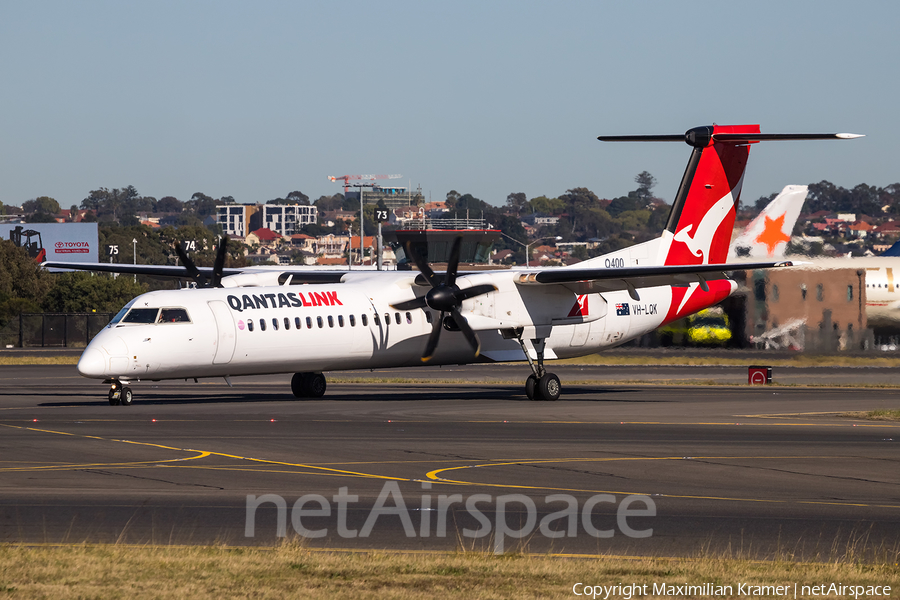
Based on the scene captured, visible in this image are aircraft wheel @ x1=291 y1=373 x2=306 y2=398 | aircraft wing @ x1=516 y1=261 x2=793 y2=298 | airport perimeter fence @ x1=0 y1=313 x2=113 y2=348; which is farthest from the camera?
airport perimeter fence @ x1=0 y1=313 x2=113 y2=348

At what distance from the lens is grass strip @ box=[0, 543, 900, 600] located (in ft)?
29.9

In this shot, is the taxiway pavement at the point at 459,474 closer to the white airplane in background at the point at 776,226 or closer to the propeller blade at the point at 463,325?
the propeller blade at the point at 463,325

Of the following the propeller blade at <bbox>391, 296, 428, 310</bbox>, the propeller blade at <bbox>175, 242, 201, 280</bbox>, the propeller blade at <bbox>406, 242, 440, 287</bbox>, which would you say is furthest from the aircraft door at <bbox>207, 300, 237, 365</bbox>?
the propeller blade at <bbox>406, 242, 440, 287</bbox>

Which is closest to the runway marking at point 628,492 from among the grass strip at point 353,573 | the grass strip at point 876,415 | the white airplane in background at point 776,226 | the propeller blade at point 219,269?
the grass strip at point 353,573

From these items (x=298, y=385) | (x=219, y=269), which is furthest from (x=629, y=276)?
(x=219, y=269)

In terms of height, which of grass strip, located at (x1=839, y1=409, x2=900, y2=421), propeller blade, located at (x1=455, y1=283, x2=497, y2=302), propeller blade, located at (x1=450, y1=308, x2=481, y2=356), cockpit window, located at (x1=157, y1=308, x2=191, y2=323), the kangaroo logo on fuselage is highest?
the kangaroo logo on fuselage

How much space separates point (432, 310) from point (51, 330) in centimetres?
4936

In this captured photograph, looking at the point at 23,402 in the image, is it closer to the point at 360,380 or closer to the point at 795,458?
the point at 360,380

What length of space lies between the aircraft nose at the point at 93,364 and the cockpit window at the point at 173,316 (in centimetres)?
175

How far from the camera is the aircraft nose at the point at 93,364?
25453 millimetres

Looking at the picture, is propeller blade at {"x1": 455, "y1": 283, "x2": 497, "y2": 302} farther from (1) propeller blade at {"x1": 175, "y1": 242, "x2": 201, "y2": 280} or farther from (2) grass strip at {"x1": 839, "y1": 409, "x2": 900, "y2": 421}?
(2) grass strip at {"x1": 839, "y1": 409, "x2": 900, "y2": 421}

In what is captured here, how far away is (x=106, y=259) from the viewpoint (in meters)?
154

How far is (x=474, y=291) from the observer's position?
102ft
